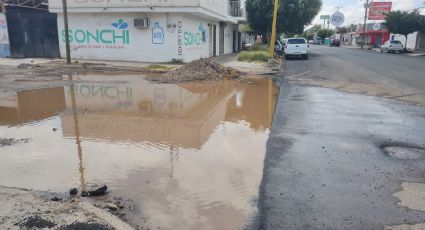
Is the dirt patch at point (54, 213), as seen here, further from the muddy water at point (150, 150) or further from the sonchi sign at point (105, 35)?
the sonchi sign at point (105, 35)

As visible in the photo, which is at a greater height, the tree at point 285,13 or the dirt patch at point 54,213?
the tree at point 285,13

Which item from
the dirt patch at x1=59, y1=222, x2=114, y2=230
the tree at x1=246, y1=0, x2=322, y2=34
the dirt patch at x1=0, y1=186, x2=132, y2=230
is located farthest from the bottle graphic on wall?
the dirt patch at x1=59, y1=222, x2=114, y2=230

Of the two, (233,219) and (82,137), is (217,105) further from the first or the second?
(233,219)

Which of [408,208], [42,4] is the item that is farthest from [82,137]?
[42,4]

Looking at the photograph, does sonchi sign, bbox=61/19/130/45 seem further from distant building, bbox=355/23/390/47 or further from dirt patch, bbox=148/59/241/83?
distant building, bbox=355/23/390/47

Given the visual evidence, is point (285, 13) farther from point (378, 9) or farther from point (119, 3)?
point (378, 9)

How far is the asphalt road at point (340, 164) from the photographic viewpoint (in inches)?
161

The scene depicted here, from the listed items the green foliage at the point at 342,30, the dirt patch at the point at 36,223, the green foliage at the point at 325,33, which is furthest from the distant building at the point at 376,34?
the dirt patch at the point at 36,223

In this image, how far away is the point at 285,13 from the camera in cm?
3512

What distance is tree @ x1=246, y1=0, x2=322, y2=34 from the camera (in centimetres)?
3466

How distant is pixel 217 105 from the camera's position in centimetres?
1083

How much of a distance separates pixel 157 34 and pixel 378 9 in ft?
190

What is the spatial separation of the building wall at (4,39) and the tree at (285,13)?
858 inches

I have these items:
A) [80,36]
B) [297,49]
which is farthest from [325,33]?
[80,36]
